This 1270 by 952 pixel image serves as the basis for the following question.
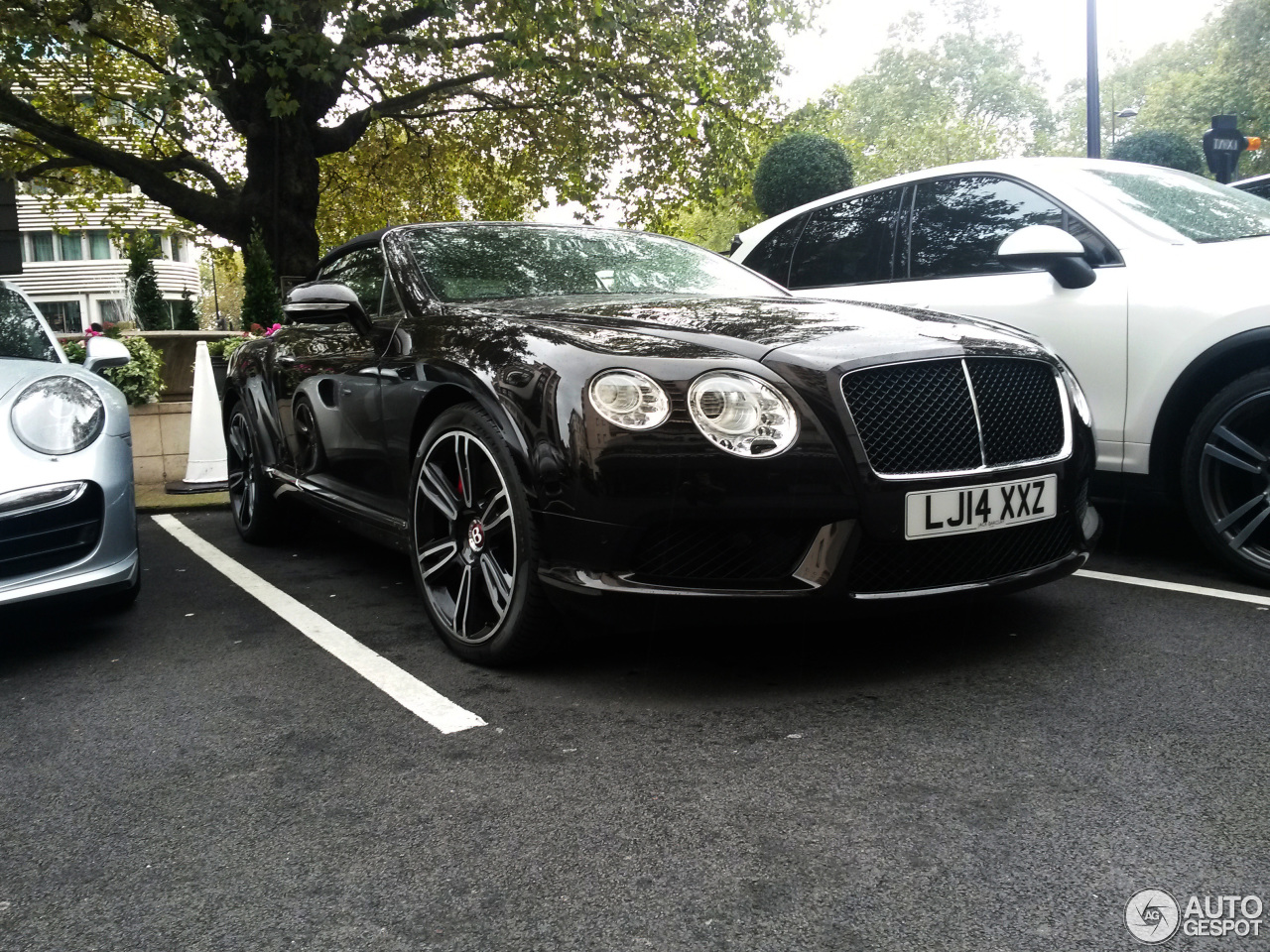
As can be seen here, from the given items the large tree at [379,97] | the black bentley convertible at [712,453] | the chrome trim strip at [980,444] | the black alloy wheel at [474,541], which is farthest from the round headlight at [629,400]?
the large tree at [379,97]

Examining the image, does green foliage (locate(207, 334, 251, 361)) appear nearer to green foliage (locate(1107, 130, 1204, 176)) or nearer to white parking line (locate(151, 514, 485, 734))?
white parking line (locate(151, 514, 485, 734))

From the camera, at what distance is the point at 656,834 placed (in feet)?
7.43

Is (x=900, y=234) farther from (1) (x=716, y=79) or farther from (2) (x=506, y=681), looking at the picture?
(1) (x=716, y=79)

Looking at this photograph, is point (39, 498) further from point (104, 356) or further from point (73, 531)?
point (104, 356)

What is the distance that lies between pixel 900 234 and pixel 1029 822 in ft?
11.9

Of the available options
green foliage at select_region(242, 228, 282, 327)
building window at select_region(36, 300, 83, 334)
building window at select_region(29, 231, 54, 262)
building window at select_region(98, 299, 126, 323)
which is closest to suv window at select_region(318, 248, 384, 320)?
green foliage at select_region(242, 228, 282, 327)

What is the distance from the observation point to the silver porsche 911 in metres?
3.57

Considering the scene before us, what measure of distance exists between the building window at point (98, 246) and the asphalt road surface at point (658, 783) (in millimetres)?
56808

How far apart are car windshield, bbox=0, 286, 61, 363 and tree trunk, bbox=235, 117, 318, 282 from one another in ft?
40.4

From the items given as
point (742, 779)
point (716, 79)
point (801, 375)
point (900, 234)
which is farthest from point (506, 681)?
point (716, 79)

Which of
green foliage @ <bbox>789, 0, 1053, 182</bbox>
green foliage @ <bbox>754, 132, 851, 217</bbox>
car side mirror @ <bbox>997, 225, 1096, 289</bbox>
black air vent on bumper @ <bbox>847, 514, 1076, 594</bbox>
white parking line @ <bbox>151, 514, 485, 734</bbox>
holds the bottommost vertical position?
white parking line @ <bbox>151, 514, 485, 734</bbox>

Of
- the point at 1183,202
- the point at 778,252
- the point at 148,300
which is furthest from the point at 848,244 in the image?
the point at 148,300

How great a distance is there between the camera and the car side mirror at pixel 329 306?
4121mm

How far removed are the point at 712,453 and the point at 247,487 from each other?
379 cm
